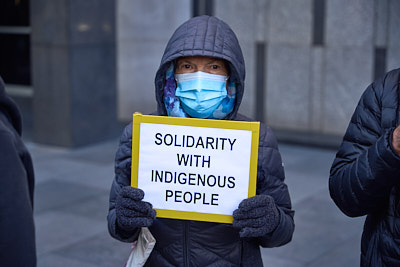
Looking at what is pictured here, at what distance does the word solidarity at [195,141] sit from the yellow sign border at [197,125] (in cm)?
5

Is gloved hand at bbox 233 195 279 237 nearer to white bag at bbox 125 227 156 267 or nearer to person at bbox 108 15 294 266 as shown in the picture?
person at bbox 108 15 294 266

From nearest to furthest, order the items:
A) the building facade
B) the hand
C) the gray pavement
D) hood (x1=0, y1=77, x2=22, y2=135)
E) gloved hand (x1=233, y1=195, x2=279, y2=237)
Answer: the hand → gloved hand (x1=233, y1=195, x2=279, y2=237) → hood (x1=0, y1=77, x2=22, y2=135) → the gray pavement → the building facade

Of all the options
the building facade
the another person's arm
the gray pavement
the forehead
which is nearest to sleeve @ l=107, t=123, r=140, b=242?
the forehead

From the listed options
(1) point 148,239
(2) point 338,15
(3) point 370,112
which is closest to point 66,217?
(1) point 148,239

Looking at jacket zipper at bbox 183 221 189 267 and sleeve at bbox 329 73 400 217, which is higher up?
sleeve at bbox 329 73 400 217

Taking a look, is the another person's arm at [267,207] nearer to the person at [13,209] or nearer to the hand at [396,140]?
the hand at [396,140]

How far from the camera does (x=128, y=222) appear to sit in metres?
2.52

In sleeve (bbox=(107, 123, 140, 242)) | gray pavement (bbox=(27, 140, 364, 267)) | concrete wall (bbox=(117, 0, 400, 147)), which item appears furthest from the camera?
concrete wall (bbox=(117, 0, 400, 147))

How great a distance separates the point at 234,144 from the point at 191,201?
0.89ft

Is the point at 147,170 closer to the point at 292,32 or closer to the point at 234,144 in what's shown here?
the point at 234,144

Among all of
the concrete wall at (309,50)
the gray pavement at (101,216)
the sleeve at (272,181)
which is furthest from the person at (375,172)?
the concrete wall at (309,50)

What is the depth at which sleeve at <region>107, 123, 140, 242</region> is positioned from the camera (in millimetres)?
2711

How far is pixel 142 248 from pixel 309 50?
750 centimetres

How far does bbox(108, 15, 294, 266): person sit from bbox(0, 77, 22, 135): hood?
1.93 feet
